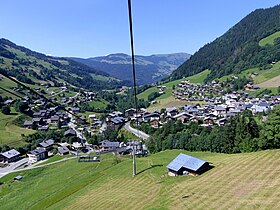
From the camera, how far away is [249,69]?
173 metres

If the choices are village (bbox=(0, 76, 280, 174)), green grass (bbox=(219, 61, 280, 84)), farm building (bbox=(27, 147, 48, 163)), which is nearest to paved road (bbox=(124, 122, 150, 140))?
village (bbox=(0, 76, 280, 174))

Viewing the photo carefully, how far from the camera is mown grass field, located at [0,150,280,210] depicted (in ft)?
85.9

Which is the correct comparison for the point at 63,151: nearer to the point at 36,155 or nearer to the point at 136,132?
Result: the point at 36,155

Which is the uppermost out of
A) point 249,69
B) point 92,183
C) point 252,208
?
point 249,69

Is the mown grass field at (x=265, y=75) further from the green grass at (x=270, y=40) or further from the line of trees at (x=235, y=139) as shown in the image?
the line of trees at (x=235, y=139)

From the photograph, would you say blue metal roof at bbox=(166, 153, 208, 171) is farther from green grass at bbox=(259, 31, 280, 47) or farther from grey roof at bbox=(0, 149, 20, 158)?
green grass at bbox=(259, 31, 280, 47)

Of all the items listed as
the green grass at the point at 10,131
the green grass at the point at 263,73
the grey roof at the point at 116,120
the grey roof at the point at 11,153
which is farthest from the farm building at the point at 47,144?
the green grass at the point at 263,73

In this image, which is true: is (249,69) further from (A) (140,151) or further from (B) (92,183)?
(B) (92,183)

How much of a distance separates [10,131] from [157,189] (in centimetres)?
7801

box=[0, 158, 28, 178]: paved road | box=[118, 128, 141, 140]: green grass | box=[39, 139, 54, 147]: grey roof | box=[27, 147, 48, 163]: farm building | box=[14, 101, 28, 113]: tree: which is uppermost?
box=[14, 101, 28, 113]: tree

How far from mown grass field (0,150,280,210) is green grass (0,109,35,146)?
35.8 m

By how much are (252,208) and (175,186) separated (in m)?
11.8

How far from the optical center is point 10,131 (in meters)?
97.1

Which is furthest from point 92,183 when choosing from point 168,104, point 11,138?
point 168,104
